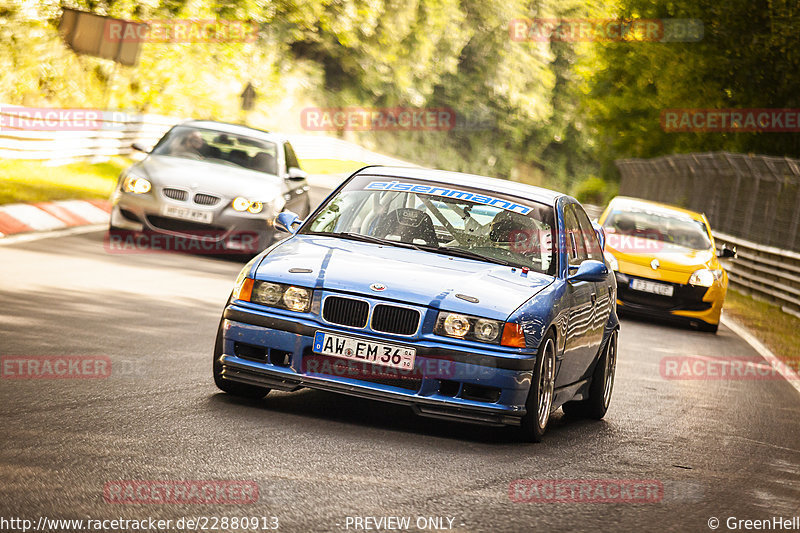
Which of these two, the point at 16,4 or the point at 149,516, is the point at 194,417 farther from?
the point at 16,4

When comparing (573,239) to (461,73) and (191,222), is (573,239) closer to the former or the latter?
(191,222)

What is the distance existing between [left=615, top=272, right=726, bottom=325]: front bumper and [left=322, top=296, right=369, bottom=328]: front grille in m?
10.1

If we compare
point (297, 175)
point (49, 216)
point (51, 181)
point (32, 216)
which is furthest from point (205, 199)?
point (51, 181)

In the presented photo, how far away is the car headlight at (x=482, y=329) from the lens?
7.04 m

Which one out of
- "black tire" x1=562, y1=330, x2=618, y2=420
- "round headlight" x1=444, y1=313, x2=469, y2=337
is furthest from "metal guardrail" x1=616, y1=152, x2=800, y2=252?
"round headlight" x1=444, y1=313, x2=469, y2=337

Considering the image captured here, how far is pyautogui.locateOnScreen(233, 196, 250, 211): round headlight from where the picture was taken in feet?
52.2

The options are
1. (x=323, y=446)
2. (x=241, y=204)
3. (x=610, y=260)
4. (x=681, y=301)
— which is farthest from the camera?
(x=681, y=301)

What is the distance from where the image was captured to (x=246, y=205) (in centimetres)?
1598

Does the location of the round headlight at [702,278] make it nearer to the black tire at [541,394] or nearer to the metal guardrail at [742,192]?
the metal guardrail at [742,192]

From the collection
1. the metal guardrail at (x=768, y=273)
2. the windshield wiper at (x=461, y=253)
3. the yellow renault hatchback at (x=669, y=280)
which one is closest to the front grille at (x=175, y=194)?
the yellow renault hatchback at (x=669, y=280)

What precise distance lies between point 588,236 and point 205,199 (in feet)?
24.6

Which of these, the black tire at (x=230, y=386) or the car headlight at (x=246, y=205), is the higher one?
the car headlight at (x=246, y=205)

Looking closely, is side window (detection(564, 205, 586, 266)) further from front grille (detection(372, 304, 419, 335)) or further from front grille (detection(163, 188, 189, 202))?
front grille (detection(163, 188, 189, 202))

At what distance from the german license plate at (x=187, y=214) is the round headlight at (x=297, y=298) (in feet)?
28.6
